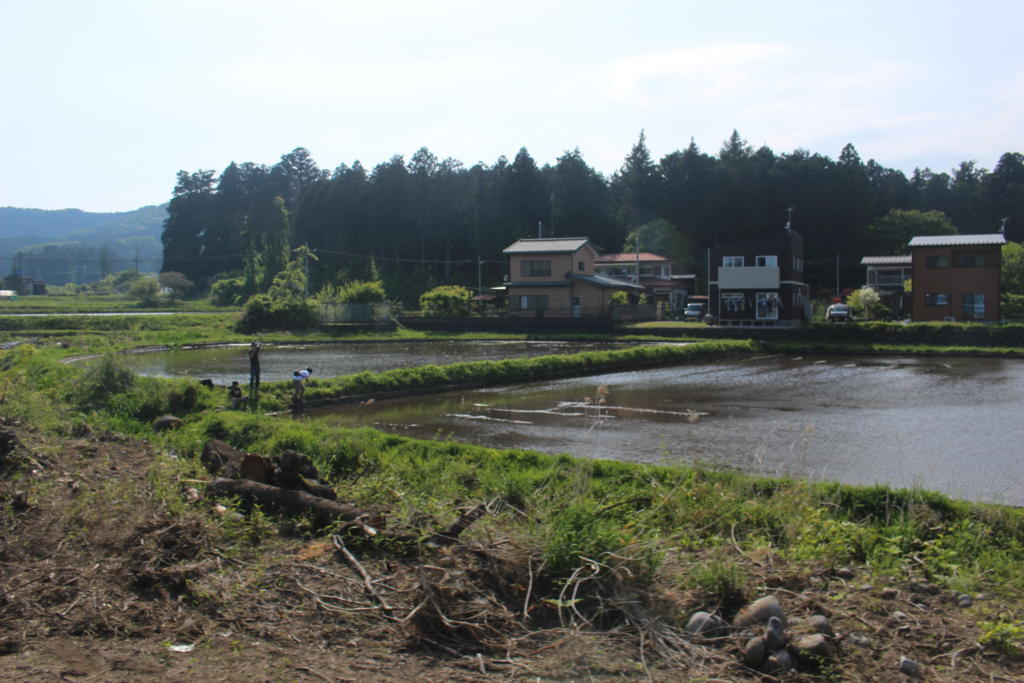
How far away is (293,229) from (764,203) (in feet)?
145

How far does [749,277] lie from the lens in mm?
41406

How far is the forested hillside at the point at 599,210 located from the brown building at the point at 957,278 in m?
20.1

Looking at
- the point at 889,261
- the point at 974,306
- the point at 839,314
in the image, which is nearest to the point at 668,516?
the point at 839,314

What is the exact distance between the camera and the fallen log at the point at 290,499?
240 inches

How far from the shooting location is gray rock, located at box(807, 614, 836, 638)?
13.9 ft

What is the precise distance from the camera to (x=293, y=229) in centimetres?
7325

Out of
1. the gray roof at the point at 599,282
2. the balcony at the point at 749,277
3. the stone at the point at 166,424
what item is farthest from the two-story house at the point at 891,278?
the stone at the point at 166,424

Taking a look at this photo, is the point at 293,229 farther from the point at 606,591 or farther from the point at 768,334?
the point at 606,591

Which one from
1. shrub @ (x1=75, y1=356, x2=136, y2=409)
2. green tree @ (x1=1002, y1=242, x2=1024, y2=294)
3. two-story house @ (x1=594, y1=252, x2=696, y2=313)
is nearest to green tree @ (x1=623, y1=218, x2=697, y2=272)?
two-story house @ (x1=594, y1=252, x2=696, y2=313)

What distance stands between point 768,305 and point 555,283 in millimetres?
13071

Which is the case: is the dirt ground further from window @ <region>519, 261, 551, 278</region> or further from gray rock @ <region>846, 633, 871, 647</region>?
window @ <region>519, 261, 551, 278</region>

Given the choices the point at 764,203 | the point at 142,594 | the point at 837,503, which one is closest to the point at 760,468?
the point at 837,503

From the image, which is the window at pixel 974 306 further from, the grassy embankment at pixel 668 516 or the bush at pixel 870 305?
the grassy embankment at pixel 668 516

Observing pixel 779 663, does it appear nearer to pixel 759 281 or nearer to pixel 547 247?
pixel 759 281
